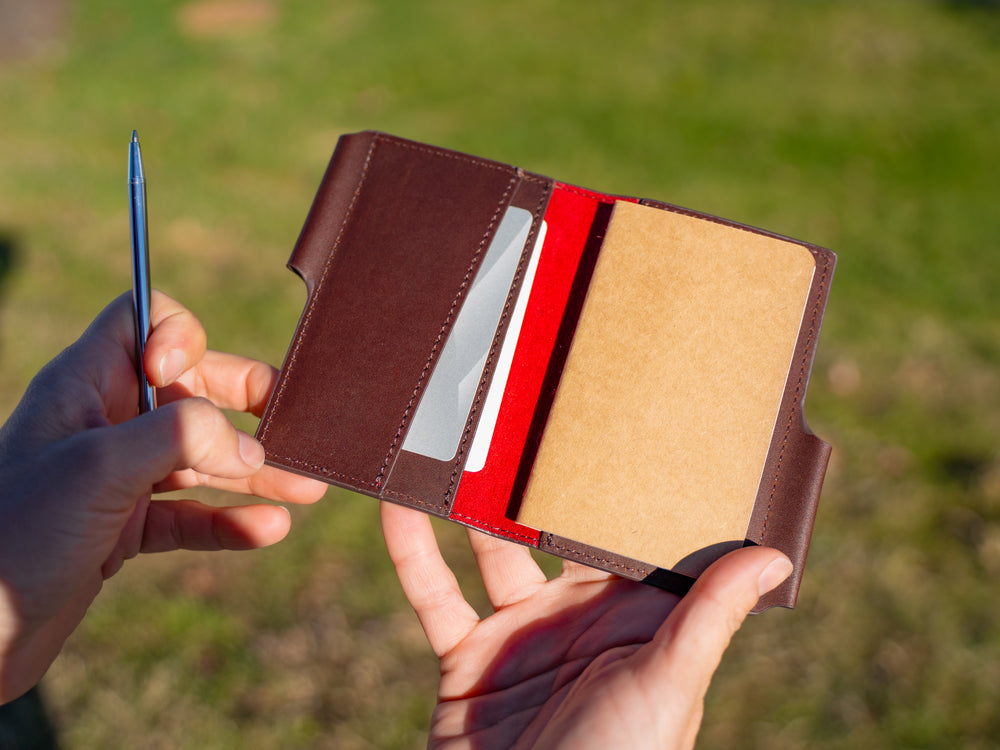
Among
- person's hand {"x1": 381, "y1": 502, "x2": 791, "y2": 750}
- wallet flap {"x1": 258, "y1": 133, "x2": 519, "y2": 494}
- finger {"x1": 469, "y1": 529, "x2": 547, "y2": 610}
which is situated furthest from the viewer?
finger {"x1": 469, "y1": 529, "x2": 547, "y2": 610}

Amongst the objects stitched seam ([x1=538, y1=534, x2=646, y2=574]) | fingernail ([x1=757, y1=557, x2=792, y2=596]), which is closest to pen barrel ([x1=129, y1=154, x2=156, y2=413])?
stitched seam ([x1=538, y1=534, x2=646, y2=574])

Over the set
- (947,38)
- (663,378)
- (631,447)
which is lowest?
(631,447)

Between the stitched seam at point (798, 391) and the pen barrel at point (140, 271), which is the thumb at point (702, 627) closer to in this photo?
the stitched seam at point (798, 391)

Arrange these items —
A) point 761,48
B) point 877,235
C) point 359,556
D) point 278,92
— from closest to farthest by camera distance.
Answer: point 359,556, point 877,235, point 278,92, point 761,48

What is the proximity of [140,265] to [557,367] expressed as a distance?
1308 mm

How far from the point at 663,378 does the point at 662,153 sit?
4761mm

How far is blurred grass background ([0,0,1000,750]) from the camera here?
310 cm

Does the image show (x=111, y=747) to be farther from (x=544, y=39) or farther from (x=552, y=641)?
(x=544, y=39)

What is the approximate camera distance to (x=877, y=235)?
220 inches

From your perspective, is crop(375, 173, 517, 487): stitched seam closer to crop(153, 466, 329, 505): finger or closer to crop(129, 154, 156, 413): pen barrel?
crop(153, 466, 329, 505): finger

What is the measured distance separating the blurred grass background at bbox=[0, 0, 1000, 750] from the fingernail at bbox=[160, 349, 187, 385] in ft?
4.99

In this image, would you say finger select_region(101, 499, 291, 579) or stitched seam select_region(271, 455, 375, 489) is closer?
stitched seam select_region(271, 455, 375, 489)

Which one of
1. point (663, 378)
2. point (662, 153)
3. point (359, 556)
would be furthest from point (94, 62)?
point (663, 378)

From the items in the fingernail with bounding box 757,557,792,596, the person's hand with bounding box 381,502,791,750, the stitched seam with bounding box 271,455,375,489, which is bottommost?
the person's hand with bounding box 381,502,791,750
